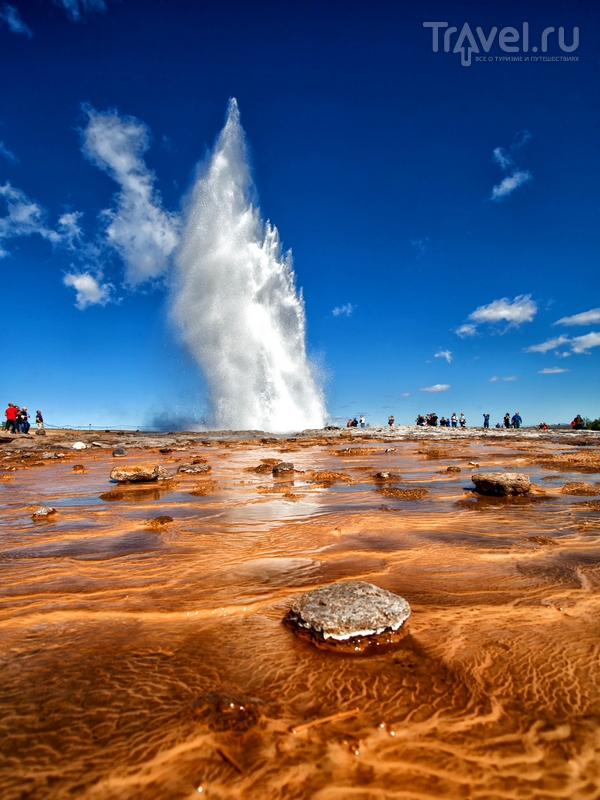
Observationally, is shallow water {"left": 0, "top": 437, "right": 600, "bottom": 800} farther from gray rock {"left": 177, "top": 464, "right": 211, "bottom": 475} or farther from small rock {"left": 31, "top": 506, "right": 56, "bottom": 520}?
gray rock {"left": 177, "top": 464, "right": 211, "bottom": 475}

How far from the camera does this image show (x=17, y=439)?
2480 centimetres

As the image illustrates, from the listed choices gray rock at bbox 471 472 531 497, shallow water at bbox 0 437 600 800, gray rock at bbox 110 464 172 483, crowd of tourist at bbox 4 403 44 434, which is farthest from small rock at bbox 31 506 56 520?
crowd of tourist at bbox 4 403 44 434

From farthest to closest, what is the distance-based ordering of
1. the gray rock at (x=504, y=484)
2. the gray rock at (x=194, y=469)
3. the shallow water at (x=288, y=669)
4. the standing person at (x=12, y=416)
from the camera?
the standing person at (x=12, y=416)
the gray rock at (x=194, y=469)
the gray rock at (x=504, y=484)
the shallow water at (x=288, y=669)

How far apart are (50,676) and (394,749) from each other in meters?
1.94

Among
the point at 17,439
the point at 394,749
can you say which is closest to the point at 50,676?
the point at 394,749

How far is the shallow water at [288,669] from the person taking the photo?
1707 millimetres

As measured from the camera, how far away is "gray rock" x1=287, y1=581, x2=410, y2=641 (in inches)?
104

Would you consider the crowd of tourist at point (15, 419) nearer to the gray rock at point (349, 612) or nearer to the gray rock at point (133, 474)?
the gray rock at point (133, 474)

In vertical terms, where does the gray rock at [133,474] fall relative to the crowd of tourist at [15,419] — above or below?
below

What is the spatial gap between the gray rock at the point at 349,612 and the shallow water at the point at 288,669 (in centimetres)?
13

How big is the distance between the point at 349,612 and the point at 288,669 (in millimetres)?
541

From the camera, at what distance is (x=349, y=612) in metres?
2.73

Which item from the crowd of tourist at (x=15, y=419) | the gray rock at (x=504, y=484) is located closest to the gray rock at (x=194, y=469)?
the gray rock at (x=504, y=484)

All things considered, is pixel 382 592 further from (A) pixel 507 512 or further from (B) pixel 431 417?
(B) pixel 431 417
